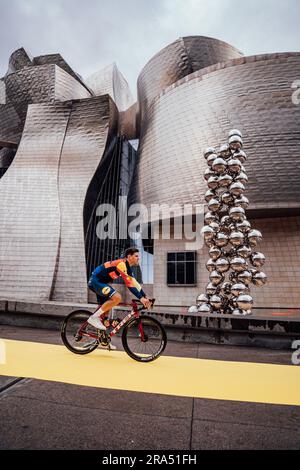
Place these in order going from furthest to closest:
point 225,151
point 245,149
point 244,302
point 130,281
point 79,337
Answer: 1. point 245,149
2. point 225,151
3. point 244,302
4. point 79,337
5. point 130,281

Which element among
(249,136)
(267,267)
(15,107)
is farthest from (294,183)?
(15,107)

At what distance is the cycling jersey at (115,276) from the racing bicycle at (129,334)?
0.20 meters

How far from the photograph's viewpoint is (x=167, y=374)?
11.5 ft

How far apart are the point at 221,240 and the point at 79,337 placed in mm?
5529

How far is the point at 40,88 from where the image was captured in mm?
26906

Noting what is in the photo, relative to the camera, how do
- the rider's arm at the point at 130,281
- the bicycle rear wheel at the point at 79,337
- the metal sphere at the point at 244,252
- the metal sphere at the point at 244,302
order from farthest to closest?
the metal sphere at the point at 244,252 → the metal sphere at the point at 244,302 → the bicycle rear wheel at the point at 79,337 → the rider's arm at the point at 130,281

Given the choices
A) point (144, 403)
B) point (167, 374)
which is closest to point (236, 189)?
point (167, 374)

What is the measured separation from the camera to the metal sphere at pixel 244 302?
7.93m

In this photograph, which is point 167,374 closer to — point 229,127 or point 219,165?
point 219,165

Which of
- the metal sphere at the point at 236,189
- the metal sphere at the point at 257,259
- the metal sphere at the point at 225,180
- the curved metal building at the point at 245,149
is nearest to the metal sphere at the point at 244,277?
the metal sphere at the point at 257,259

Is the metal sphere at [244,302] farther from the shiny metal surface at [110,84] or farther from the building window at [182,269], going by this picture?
the shiny metal surface at [110,84]

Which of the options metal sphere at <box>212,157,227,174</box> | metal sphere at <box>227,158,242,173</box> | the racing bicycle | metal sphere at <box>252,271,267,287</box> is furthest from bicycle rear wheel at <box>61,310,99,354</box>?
metal sphere at <box>227,158,242,173</box>

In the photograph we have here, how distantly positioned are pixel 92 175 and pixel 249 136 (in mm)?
11771

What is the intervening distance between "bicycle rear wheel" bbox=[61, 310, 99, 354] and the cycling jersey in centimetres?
61
